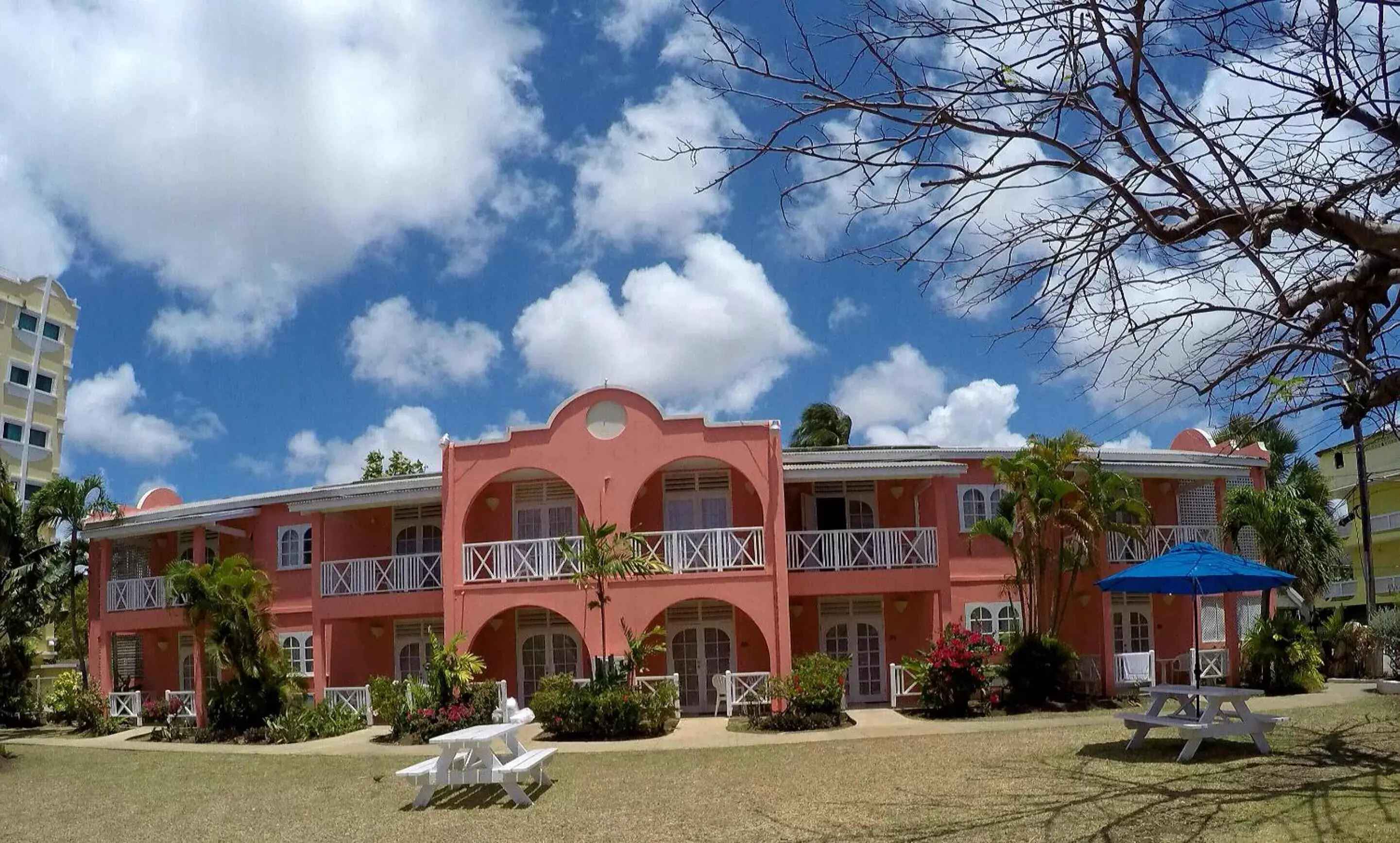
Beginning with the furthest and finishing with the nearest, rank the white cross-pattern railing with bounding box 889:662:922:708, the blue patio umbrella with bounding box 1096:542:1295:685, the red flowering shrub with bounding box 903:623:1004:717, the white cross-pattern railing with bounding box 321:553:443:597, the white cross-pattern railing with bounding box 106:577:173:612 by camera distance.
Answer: the white cross-pattern railing with bounding box 106:577:173:612
the white cross-pattern railing with bounding box 321:553:443:597
the white cross-pattern railing with bounding box 889:662:922:708
the red flowering shrub with bounding box 903:623:1004:717
the blue patio umbrella with bounding box 1096:542:1295:685

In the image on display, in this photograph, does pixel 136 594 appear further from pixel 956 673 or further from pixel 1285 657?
pixel 1285 657

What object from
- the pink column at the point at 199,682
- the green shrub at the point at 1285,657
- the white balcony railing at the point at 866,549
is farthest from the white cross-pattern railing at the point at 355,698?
the green shrub at the point at 1285,657

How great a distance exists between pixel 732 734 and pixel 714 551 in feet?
13.7

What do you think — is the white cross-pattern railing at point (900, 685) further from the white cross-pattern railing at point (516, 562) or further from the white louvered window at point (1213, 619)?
the white louvered window at point (1213, 619)

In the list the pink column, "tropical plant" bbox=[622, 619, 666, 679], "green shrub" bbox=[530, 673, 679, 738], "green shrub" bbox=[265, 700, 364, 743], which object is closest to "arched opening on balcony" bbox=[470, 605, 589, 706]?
"green shrub" bbox=[265, 700, 364, 743]

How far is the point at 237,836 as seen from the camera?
426 inches

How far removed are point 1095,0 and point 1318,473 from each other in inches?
879

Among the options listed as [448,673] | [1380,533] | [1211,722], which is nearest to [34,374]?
[448,673]

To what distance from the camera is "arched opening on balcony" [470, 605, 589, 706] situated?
23.1 meters

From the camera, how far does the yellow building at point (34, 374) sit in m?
47.2

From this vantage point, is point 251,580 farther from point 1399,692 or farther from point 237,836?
point 1399,692

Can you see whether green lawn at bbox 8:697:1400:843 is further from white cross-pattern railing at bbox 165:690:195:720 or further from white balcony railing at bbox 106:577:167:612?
white balcony railing at bbox 106:577:167:612

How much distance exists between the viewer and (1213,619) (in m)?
23.3

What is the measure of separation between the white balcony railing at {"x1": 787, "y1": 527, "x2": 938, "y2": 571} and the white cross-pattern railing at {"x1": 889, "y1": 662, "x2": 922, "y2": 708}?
5.98ft
